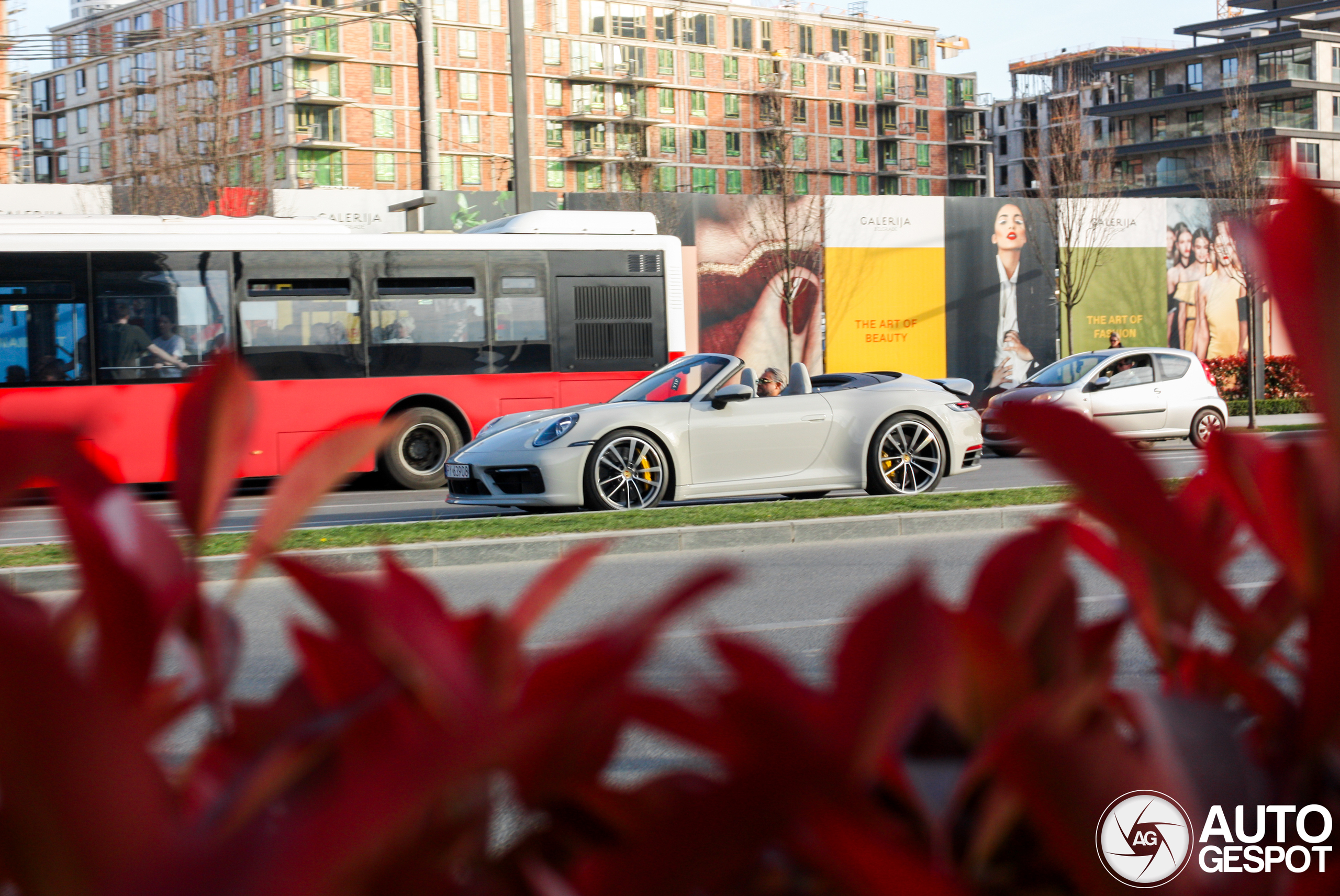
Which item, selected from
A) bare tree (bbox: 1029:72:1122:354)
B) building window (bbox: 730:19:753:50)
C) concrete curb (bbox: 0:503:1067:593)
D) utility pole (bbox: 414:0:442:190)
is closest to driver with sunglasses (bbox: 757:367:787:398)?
concrete curb (bbox: 0:503:1067:593)

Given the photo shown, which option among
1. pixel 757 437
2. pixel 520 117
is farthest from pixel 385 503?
pixel 520 117

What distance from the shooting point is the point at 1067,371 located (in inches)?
732

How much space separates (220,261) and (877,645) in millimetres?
14486

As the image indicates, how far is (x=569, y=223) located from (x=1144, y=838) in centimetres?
1552

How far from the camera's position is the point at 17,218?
13305mm

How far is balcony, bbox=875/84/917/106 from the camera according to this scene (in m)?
94.9

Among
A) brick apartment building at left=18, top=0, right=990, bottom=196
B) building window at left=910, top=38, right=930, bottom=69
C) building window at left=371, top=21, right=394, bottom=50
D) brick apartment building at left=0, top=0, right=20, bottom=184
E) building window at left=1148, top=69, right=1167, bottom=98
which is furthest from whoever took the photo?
building window at left=910, top=38, right=930, bottom=69

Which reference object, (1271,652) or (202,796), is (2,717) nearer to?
(202,796)

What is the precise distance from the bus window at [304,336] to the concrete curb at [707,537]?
6.15 meters

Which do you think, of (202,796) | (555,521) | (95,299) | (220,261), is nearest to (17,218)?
(95,299)

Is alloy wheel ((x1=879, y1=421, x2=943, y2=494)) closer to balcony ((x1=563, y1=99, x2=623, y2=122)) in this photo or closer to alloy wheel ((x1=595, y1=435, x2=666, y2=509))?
alloy wheel ((x1=595, y1=435, x2=666, y2=509))

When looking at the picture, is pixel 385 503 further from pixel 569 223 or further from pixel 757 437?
pixel 569 223

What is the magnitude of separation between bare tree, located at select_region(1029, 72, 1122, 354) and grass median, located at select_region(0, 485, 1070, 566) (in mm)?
17932

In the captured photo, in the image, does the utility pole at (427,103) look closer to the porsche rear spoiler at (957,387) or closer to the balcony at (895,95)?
the porsche rear spoiler at (957,387)
